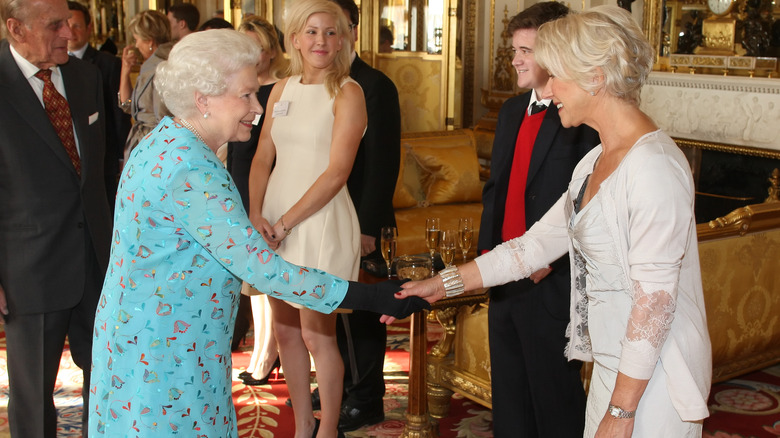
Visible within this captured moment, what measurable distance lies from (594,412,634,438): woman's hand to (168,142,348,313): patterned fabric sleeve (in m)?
0.76

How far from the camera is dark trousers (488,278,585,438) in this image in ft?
8.49

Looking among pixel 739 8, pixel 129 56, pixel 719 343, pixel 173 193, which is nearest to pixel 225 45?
pixel 173 193

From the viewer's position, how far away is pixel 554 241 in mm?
2172

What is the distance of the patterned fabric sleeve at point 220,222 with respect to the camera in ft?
5.67

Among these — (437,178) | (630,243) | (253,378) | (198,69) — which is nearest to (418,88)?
(437,178)

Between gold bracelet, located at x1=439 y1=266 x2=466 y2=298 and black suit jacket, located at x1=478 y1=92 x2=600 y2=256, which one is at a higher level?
black suit jacket, located at x1=478 y1=92 x2=600 y2=256

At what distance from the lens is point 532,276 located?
254 centimetres

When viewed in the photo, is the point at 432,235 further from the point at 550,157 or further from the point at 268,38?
the point at 268,38

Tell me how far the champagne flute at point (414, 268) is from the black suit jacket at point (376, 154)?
0.31 m

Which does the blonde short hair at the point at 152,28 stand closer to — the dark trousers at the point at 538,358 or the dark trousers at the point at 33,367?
the dark trousers at the point at 33,367

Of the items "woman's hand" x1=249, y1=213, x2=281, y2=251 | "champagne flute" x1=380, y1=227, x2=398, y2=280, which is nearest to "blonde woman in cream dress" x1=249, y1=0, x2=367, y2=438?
"woman's hand" x1=249, y1=213, x2=281, y2=251

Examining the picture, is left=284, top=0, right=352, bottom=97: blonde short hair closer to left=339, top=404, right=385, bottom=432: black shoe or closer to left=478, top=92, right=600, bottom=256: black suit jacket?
left=478, top=92, right=600, bottom=256: black suit jacket

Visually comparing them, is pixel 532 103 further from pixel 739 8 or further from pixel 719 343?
pixel 739 8

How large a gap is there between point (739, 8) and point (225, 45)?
561 centimetres
